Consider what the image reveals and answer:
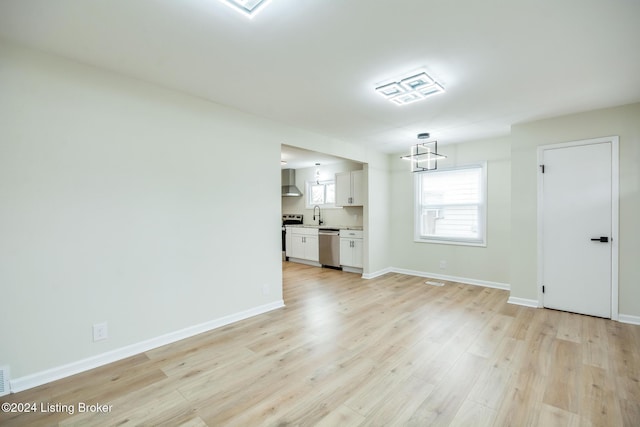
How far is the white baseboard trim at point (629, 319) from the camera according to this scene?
3.30m

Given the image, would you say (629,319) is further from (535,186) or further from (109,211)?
→ (109,211)

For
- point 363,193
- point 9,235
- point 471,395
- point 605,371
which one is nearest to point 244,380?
point 471,395

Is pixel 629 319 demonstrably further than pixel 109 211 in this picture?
Yes

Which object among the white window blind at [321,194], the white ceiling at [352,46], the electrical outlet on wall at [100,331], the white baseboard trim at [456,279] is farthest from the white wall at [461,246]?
the electrical outlet on wall at [100,331]

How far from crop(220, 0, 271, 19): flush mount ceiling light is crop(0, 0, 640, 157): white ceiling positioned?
0.17 ft

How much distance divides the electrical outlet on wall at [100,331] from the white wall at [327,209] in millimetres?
5227

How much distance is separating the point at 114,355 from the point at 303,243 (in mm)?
4849

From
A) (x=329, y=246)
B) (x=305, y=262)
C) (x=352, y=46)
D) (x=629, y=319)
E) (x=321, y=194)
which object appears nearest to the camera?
(x=352, y=46)

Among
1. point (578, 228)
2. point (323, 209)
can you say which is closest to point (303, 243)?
point (323, 209)

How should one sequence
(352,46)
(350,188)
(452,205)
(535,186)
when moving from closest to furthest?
(352,46), (535,186), (452,205), (350,188)

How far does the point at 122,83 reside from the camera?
2604mm

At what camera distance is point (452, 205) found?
17.6 ft

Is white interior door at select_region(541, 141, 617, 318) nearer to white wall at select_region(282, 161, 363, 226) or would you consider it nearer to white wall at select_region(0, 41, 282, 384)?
white wall at select_region(282, 161, 363, 226)

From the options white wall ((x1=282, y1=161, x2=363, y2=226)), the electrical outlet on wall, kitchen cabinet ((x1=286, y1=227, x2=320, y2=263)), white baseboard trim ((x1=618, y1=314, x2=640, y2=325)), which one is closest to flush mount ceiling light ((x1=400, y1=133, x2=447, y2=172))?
white wall ((x1=282, y1=161, x2=363, y2=226))
